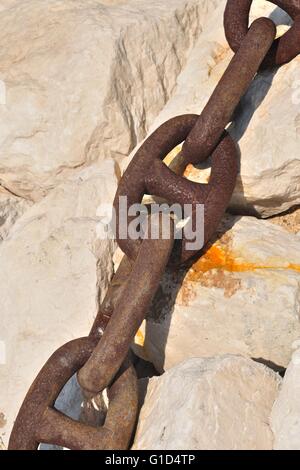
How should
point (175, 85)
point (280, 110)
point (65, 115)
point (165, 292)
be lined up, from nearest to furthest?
point (165, 292), point (280, 110), point (65, 115), point (175, 85)

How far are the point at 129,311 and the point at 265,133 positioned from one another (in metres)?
1.07

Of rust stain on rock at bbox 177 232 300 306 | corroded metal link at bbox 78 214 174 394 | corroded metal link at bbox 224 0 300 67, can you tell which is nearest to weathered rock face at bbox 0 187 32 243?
rust stain on rock at bbox 177 232 300 306

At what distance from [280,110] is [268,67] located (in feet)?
0.89

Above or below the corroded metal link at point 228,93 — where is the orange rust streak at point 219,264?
below

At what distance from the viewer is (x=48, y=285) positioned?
2.85m

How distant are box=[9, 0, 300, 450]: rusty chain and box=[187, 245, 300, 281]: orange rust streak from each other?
0.43ft

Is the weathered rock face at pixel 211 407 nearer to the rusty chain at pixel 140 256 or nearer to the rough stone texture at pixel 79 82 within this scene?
the rusty chain at pixel 140 256

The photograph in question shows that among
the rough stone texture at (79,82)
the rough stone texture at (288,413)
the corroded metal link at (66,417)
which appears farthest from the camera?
the rough stone texture at (79,82)

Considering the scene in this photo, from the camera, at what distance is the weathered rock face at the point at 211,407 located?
7.00 ft

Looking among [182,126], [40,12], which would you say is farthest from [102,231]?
[40,12]

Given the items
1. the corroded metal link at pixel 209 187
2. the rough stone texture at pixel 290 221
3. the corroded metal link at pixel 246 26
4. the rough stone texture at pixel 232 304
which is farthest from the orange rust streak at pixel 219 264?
the corroded metal link at pixel 246 26

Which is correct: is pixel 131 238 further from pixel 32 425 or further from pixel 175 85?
pixel 175 85

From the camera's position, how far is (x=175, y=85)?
346cm

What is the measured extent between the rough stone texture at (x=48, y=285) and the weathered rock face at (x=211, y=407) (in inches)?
21.8
